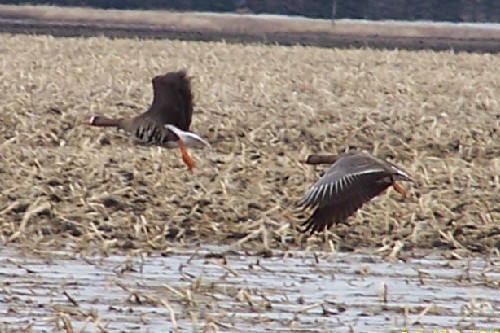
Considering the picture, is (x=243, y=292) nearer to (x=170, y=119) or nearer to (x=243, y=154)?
(x=170, y=119)

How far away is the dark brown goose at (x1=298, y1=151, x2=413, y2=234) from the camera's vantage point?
29.0 ft

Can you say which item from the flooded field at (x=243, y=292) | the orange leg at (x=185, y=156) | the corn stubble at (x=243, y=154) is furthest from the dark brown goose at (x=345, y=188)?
the orange leg at (x=185, y=156)

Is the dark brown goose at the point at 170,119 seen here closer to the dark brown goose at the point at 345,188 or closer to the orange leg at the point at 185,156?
the orange leg at the point at 185,156

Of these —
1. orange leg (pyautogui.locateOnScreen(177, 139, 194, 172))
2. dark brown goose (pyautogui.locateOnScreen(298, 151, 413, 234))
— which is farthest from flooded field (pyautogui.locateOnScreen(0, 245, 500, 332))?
orange leg (pyautogui.locateOnScreen(177, 139, 194, 172))

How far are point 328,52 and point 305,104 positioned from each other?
12956mm

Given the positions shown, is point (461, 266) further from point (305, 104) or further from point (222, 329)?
point (305, 104)

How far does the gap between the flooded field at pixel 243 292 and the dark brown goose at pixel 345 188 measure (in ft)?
0.94

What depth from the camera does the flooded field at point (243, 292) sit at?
7148 mm

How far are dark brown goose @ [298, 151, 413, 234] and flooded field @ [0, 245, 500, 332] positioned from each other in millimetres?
288

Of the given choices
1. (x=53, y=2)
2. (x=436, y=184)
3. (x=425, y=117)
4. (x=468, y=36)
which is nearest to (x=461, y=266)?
(x=436, y=184)

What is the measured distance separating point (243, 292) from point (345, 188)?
1400 mm

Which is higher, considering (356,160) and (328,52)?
(356,160)

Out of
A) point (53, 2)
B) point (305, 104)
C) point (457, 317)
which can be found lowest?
point (53, 2)

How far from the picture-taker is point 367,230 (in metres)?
9.77
